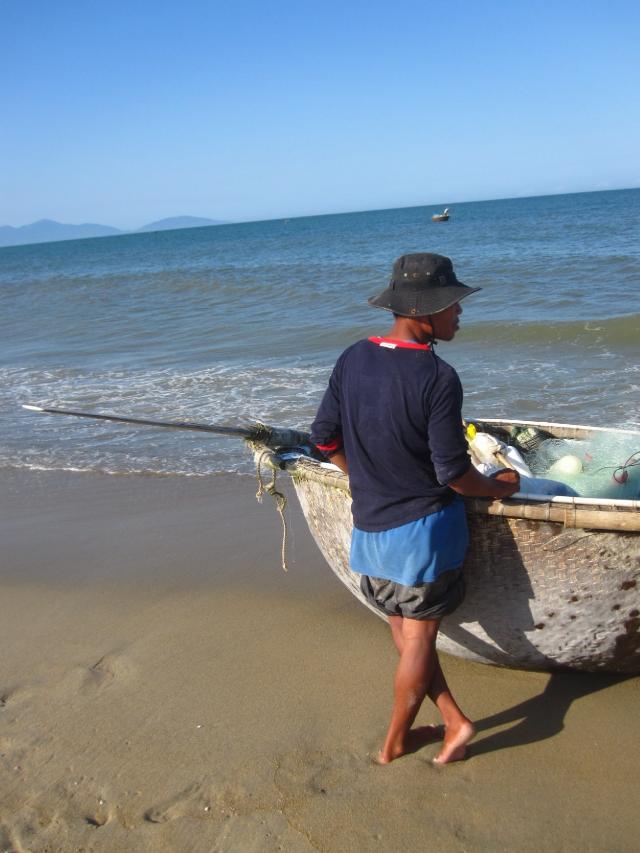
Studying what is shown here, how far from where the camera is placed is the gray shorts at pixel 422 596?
7.97 ft

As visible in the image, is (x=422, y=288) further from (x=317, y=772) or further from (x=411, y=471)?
(x=317, y=772)

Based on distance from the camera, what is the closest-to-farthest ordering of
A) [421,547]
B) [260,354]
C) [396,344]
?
[396,344] → [421,547] → [260,354]

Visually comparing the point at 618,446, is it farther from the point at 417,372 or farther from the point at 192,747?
the point at 192,747

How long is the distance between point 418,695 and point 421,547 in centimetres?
51

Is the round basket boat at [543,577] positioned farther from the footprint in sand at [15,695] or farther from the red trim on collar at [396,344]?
the footprint in sand at [15,695]

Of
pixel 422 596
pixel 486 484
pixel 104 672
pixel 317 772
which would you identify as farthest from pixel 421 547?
pixel 104 672

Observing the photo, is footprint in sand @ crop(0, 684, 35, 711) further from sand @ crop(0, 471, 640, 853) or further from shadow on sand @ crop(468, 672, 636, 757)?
shadow on sand @ crop(468, 672, 636, 757)

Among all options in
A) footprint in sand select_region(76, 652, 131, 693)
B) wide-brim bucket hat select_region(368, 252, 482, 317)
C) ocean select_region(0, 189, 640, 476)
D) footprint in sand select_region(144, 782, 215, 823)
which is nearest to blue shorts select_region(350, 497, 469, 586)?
wide-brim bucket hat select_region(368, 252, 482, 317)

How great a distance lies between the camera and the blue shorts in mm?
2367

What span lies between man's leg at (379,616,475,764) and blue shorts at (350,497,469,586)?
0.18 meters

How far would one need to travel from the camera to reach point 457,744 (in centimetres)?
257

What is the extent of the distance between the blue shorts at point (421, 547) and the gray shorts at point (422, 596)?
3 centimetres

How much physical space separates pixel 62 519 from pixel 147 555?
996mm

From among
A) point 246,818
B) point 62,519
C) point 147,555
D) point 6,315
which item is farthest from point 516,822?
point 6,315
